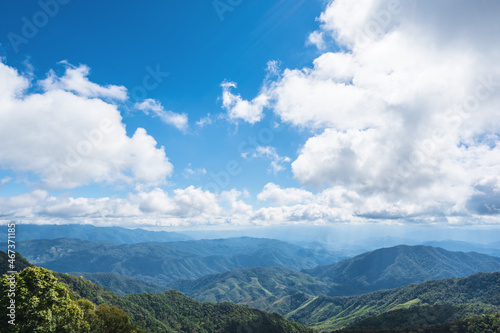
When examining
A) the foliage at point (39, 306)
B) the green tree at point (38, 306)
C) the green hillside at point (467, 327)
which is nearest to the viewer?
the green tree at point (38, 306)

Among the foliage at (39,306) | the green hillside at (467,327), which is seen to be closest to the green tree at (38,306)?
the foliage at (39,306)

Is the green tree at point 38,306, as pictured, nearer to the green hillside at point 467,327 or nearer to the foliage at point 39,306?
the foliage at point 39,306

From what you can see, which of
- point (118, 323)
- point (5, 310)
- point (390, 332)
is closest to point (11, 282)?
point (5, 310)

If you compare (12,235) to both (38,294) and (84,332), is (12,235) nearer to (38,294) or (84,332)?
(38,294)

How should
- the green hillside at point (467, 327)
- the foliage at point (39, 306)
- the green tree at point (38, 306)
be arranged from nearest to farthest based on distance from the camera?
the green tree at point (38, 306) < the foliage at point (39, 306) < the green hillside at point (467, 327)

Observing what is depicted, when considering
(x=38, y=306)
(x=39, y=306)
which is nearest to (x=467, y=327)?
(x=39, y=306)

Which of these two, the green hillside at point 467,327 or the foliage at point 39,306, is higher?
the foliage at point 39,306

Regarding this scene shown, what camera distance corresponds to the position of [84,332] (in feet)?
140

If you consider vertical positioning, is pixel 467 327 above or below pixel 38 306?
below

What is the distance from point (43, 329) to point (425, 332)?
23579 centimetres

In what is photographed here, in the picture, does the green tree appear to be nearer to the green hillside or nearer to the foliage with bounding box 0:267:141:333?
the foliage with bounding box 0:267:141:333

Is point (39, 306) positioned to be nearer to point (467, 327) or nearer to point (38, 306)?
point (38, 306)

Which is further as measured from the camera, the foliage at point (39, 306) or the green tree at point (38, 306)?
the foliage at point (39, 306)

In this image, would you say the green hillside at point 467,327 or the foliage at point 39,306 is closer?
the foliage at point 39,306
